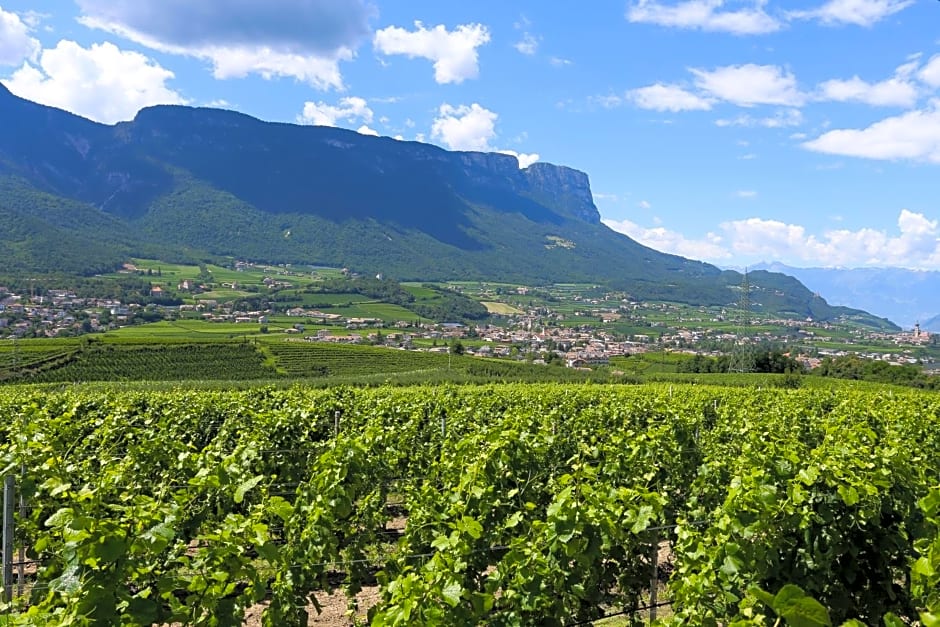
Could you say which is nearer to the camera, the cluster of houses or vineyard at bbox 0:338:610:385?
vineyard at bbox 0:338:610:385

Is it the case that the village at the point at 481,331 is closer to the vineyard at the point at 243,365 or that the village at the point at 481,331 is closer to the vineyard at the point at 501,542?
the vineyard at the point at 243,365

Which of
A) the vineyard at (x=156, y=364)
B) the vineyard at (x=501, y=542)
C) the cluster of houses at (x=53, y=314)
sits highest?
the vineyard at (x=501, y=542)

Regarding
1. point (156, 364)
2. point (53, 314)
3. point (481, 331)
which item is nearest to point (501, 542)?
point (156, 364)

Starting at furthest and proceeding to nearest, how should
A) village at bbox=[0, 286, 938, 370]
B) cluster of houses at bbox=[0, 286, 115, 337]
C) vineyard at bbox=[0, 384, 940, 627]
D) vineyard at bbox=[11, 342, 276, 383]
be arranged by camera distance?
village at bbox=[0, 286, 938, 370], cluster of houses at bbox=[0, 286, 115, 337], vineyard at bbox=[11, 342, 276, 383], vineyard at bbox=[0, 384, 940, 627]

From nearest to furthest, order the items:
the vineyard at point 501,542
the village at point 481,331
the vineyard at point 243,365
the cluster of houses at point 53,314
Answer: the vineyard at point 501,542 < the vineyard at point 243,365 < the cluster of houses at point 53,314 < the village at point 481,331

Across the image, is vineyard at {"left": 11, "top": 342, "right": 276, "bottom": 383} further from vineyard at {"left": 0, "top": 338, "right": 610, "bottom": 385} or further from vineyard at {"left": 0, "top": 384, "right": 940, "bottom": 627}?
vineyard at {"left": 0, "top": 384, "right": 940, "bottom": 627}

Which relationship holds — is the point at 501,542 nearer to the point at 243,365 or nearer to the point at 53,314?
the point at 243,365

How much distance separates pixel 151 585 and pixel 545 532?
107 inches

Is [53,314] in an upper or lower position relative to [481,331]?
lower

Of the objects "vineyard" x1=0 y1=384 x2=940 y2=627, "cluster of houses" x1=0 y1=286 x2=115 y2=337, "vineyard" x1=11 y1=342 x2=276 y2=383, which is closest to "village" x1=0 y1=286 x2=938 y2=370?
"cluster of houses" x1=0 y1=286 x2=115 y2=337

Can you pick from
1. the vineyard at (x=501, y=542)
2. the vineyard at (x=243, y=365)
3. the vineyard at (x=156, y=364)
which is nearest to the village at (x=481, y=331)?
the vineyard at (x=243, y=365)

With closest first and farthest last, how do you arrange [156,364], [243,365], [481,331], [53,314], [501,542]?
[501,542]
[156,364]
[243,365]
[53,314]
[481,331]

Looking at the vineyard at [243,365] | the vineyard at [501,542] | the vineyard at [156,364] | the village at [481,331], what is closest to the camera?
the vineyard at [501,542]

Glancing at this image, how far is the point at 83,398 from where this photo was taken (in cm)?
1516
